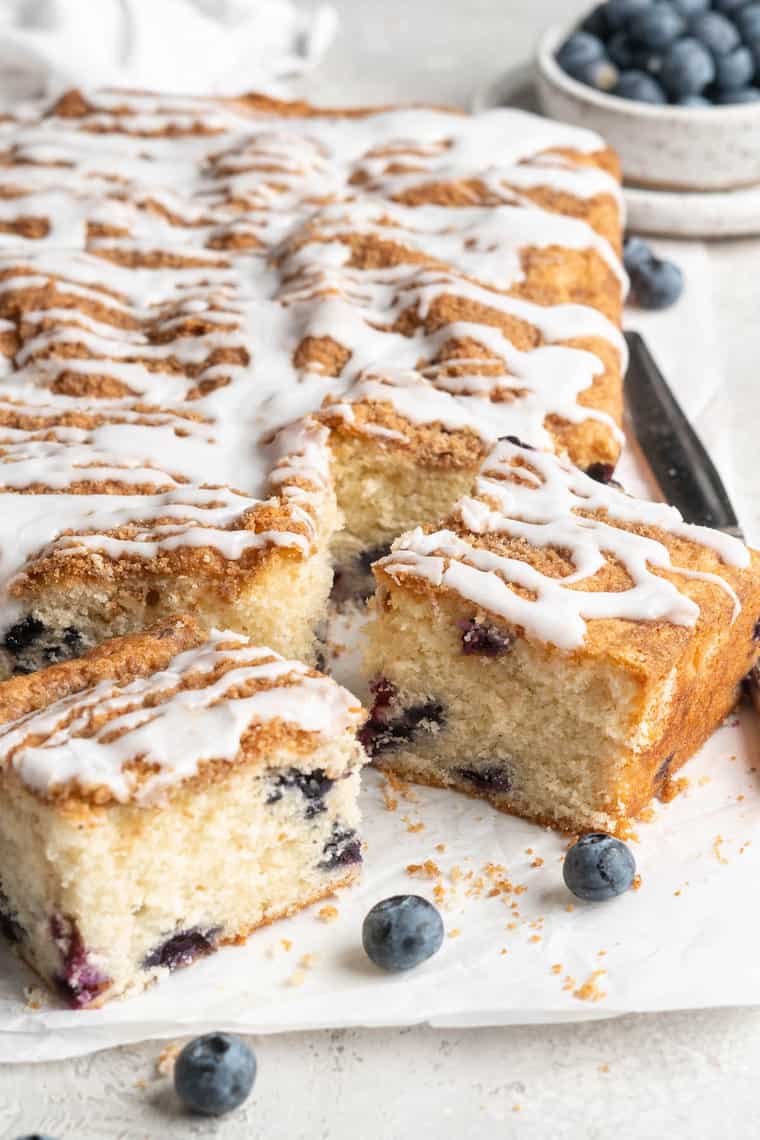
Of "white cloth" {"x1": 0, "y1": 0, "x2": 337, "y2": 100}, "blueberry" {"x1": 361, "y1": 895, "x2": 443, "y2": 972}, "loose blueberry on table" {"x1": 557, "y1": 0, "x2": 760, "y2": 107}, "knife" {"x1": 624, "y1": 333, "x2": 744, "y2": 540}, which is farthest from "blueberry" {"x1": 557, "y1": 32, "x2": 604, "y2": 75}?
"blueberry" {"x1": 361, "y1": 895, "x2": 443, "y2": 972}

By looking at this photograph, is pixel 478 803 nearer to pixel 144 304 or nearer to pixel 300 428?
pixel 300 428

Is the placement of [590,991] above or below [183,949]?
above

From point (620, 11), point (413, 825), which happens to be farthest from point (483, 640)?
point (620, 11)

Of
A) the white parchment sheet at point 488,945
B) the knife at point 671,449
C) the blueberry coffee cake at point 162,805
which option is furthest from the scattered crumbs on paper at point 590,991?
the knife at point 671,449

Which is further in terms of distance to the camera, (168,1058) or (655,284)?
(655,284)

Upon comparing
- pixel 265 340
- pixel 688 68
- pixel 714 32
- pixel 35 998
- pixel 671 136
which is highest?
pixel 714 32

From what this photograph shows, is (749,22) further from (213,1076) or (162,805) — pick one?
(213,1076)

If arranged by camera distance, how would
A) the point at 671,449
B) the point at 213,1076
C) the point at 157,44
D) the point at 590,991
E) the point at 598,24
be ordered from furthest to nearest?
the point at 157,44, the point at 598,24, the point at 671,449, the point at 590,991, the point at 213,1076
